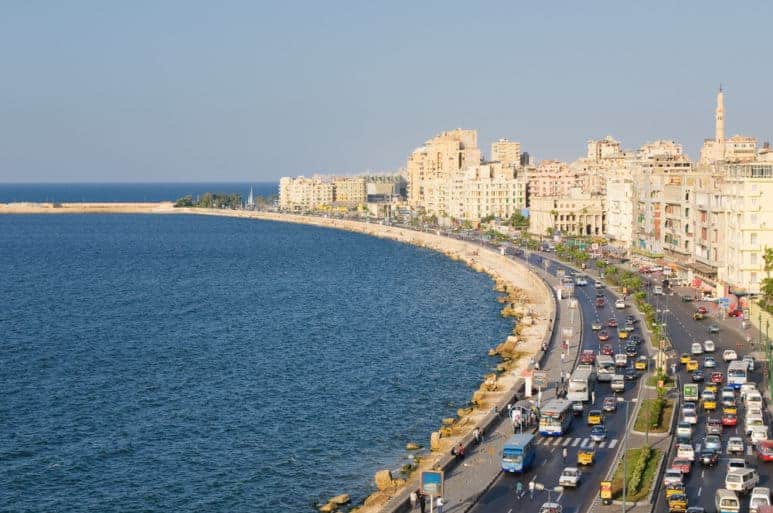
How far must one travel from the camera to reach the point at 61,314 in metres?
77.8

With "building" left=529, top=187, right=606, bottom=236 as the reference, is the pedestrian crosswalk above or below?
below

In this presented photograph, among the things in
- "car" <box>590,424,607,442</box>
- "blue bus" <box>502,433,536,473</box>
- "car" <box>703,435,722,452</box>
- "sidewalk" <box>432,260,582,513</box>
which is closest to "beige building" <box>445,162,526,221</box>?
"sidewalk" <box>432,260,582,513</box>

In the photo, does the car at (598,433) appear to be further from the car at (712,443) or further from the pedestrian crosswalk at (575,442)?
the car at (712,443)

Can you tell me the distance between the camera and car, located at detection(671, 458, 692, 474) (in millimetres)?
31703

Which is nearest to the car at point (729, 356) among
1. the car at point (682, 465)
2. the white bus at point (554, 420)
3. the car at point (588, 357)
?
the car at point (588, 357)

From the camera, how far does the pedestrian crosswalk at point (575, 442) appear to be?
3522cm

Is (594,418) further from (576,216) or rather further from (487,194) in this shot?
(487,194)

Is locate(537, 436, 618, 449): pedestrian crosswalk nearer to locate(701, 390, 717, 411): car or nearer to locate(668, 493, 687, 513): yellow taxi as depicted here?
locate(701, 390, 717, 411): car

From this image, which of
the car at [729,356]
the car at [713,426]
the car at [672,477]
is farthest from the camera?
the car at [729,356]

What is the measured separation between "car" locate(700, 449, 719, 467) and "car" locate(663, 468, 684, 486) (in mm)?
1790

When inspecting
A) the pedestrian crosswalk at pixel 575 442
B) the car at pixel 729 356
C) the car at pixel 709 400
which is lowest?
the pedestrian crosswalk at pixel 575 442

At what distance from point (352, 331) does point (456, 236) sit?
76.5m

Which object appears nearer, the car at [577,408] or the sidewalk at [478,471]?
the sidewalk at [478,471]

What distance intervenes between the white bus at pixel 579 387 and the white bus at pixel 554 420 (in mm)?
2935
